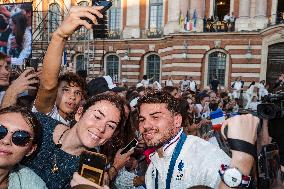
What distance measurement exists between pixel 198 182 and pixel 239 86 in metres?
20.3

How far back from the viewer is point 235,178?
1.78 metres

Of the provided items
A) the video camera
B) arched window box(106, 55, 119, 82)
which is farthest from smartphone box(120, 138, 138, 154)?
arched window box(106, 55, 119, 82)

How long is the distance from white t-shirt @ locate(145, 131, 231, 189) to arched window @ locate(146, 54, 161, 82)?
26227 mm

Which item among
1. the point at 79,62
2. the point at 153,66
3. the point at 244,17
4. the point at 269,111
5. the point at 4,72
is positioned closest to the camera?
the point at 269,111

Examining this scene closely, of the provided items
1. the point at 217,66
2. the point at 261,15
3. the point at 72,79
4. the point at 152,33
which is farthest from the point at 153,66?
the point at 72,79

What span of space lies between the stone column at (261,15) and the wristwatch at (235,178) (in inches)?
902

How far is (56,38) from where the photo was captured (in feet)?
9.97

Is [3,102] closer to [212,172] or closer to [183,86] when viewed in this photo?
[212,172]

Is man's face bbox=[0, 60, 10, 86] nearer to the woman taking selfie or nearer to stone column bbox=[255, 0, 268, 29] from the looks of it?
the woman taking selfie

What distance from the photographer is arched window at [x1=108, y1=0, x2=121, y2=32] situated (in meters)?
30.6

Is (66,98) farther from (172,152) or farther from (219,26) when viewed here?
(219,26)

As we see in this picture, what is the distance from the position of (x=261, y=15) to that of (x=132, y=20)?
10436 millimetres

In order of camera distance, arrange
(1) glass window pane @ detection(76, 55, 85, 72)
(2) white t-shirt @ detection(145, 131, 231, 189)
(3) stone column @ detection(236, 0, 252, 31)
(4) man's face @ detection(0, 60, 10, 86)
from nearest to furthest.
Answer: (2) white t-shirt @ detection(145, 131, 231, 189)
(4) man's face @ detection(0, 60, 10, 86)
(3) stone column @ detection(236, 0, 252, 31)
(1) glass window pane @ detection(76, 55, 85, 72)

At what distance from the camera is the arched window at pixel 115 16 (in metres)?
30.6
